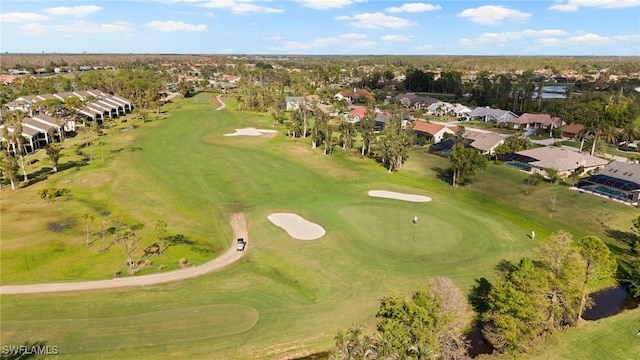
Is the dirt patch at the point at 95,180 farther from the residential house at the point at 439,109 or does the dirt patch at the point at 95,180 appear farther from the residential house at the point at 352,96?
the residential house at the point at 352,96

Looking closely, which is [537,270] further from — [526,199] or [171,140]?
[171,140]

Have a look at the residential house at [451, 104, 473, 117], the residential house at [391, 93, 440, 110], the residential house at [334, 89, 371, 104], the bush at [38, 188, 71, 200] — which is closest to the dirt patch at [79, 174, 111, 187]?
the bush at [38, 188, 71, 200]

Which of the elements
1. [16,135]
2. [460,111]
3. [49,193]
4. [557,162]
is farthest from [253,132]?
[460,111]

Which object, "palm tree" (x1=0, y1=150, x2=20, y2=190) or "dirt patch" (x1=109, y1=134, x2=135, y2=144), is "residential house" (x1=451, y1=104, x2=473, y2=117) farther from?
"palm tree" (x1=0, y1=150, x2=20, y2=190)

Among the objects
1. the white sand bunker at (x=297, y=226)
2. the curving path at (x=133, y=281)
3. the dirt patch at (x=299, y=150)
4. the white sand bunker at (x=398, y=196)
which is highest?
the dirt patch at (x=299, y=150)

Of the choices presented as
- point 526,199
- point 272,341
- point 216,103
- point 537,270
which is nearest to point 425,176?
point 526,199

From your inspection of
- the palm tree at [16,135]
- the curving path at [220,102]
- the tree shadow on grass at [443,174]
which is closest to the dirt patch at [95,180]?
the palm tree at [16,135]
